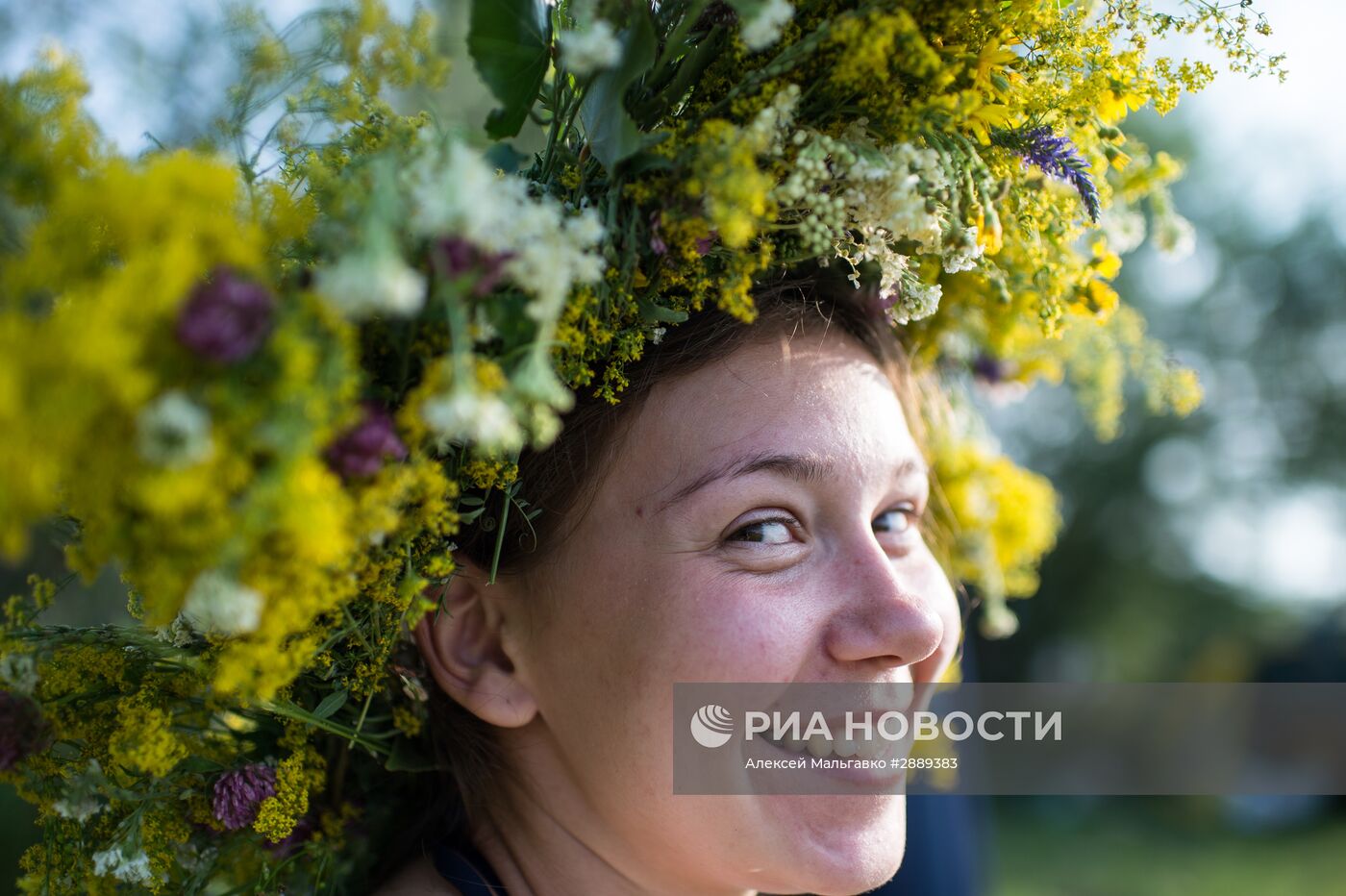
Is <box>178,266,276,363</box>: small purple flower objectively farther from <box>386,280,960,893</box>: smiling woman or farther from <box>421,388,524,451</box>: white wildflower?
<box>386,280,960,893</box>: smiling woman

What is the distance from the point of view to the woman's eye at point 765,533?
149 centimetres

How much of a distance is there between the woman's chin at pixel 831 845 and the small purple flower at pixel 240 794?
76 cm

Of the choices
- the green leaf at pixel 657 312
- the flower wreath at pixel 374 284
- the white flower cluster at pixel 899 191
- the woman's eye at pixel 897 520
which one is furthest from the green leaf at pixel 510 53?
the woman's eye at pixel 897 520

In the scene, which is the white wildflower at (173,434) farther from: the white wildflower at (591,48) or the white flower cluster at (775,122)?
the white flower cluster at (775,122)

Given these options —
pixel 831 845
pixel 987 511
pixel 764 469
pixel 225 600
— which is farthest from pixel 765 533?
pixel 987 511

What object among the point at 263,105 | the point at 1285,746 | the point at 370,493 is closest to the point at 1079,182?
the point at 370,493

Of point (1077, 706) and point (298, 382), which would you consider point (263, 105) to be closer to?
point (298, 382)

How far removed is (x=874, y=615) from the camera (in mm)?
1425

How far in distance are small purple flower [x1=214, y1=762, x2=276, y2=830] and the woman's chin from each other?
76cm

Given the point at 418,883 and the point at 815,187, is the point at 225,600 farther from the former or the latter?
the point at 418,883

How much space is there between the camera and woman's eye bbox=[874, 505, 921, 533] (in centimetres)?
170

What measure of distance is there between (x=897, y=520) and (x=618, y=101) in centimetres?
89

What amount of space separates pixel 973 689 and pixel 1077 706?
9.93 metres

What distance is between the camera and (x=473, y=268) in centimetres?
90
